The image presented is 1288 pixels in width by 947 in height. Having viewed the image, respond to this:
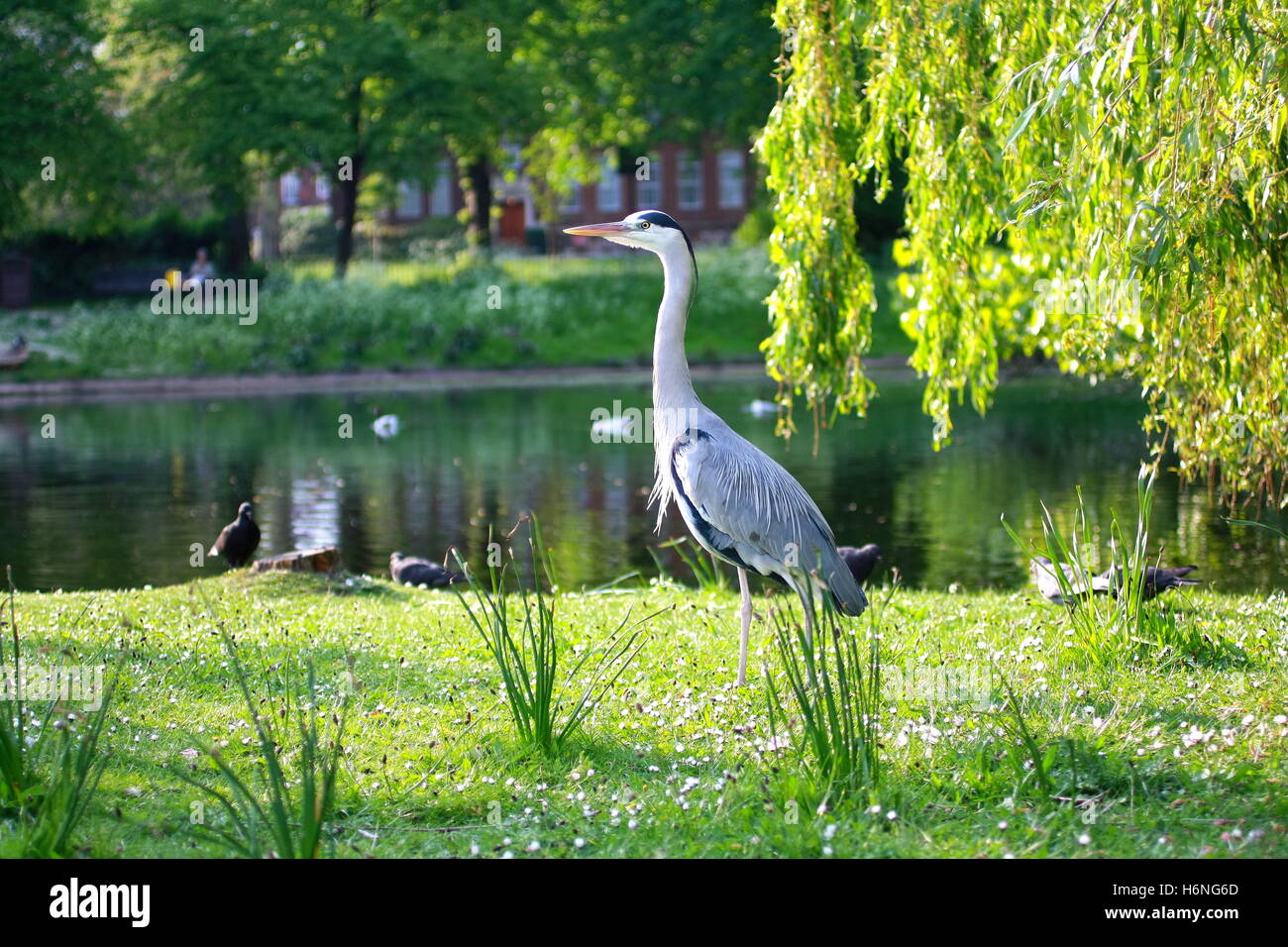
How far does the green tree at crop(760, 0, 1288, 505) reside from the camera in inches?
251

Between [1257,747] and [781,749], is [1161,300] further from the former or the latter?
[781,749]

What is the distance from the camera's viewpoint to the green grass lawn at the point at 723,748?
16.7ft

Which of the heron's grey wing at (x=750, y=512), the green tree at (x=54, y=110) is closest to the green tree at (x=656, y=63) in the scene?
the green tree at (x=54, y=110)

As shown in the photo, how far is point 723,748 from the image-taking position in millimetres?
6168

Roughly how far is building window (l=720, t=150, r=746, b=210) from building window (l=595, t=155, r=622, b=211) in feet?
16.7

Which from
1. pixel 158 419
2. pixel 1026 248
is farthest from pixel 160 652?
pixel 158 419

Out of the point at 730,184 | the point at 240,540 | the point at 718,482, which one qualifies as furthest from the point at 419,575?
the point at 730,184

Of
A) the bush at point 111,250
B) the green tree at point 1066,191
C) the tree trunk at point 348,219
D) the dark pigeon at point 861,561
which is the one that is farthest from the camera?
the bush at point 111,250

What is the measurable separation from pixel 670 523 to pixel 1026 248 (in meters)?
8.45

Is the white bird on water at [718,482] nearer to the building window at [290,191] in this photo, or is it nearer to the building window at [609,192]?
the building window at [609,192]

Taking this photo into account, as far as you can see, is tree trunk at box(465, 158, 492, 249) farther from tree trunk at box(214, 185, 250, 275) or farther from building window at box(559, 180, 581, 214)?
building window at box(559, 180, 581, 214)

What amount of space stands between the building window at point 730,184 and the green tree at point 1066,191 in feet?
180

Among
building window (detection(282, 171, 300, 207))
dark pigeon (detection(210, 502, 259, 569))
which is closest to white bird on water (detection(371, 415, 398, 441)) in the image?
dark pigeon (detection(210, 502, 259, 569))

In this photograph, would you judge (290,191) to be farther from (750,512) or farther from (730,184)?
(750,512)
